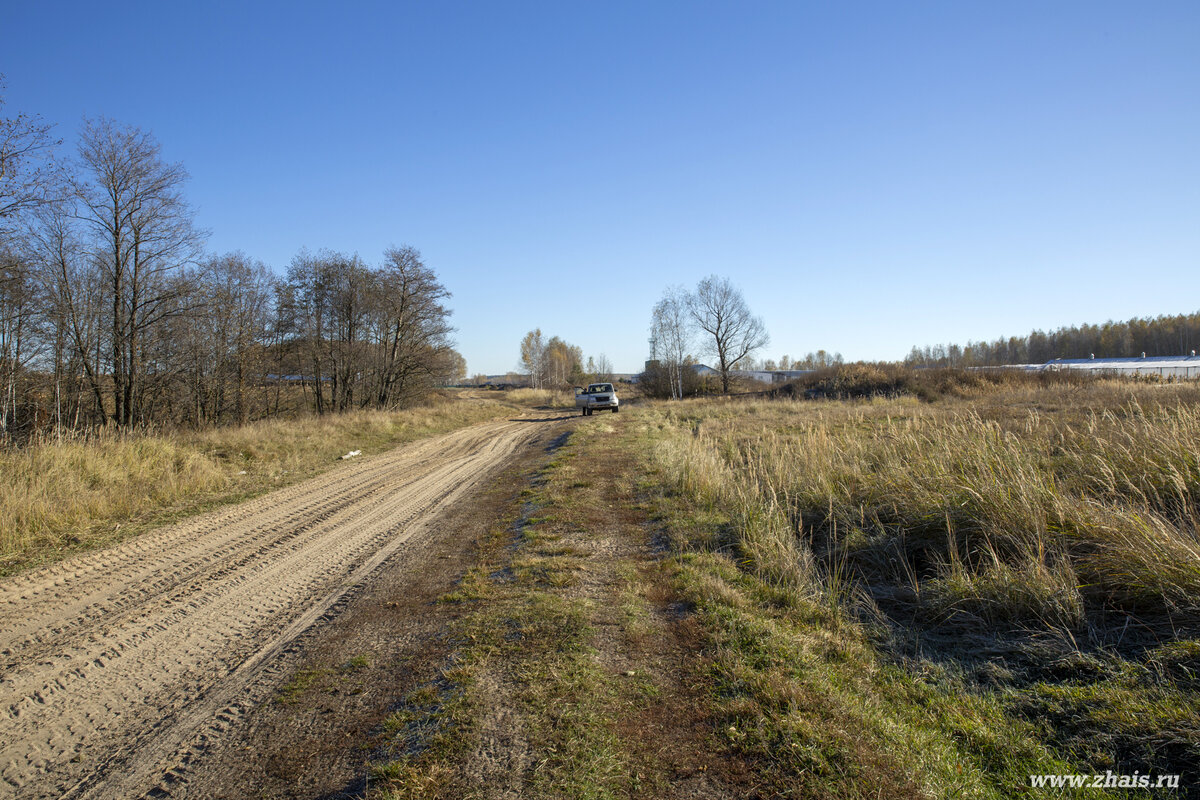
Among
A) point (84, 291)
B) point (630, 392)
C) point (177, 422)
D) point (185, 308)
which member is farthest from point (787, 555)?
point (630, 392)

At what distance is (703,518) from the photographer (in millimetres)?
7207

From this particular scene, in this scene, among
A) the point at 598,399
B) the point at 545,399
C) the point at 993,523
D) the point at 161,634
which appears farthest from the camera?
the point at 545,399

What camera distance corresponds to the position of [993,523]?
17.4 ft

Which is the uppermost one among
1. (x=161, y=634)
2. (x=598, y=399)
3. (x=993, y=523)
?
(x=598, y=399)

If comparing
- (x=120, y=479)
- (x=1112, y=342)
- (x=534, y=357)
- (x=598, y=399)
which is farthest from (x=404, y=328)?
(x=1112, y=342)

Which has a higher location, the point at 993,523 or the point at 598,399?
the point at 598,399

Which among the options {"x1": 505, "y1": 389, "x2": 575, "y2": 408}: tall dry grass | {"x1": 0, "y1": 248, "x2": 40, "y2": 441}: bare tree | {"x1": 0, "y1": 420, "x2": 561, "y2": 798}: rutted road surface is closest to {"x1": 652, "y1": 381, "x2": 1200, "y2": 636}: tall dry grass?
{"x1": 0, "y1": 420, "x2": 561, "y2": 798}: rutted road surface

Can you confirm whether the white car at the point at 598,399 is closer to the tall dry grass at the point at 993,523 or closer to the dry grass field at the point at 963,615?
the tall dry grass at the point at 993,523

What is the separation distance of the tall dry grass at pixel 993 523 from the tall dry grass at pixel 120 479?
8602mm

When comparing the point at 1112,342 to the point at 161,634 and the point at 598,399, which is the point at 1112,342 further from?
the point at 161,634

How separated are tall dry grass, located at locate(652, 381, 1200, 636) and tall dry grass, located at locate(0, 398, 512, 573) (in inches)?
339

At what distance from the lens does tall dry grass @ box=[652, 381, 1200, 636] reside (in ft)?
12.9

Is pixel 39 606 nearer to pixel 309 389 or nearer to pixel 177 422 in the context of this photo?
pixel 177 422

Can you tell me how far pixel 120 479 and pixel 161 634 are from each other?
22.7 feet
